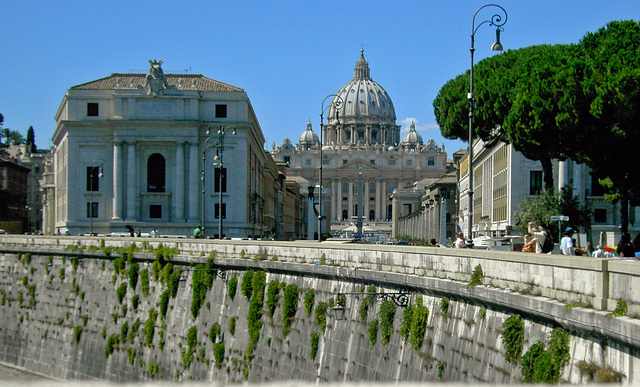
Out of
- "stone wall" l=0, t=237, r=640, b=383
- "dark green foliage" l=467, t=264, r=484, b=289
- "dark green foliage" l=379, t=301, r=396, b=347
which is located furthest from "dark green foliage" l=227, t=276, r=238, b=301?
"dark green foliage" l=467, t=264, r=484, b=289

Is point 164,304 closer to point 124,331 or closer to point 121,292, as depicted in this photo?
point 124,331

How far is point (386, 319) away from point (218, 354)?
29.3ft

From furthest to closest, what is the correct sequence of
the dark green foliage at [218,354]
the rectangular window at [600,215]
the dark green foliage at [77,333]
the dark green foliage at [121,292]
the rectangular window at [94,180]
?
the rectangular window at [94,180] < the rectangular window at [600,215] < the dark green foliage at [77,333] < the dark green foliage at [121,292] < the dark green foliage at [218,354]

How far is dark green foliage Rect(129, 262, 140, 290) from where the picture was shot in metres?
36.1

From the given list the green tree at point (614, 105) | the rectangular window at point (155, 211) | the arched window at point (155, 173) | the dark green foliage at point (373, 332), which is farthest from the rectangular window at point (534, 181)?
the dark green foliage at point (373, 332)

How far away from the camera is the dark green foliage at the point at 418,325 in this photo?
19.9m

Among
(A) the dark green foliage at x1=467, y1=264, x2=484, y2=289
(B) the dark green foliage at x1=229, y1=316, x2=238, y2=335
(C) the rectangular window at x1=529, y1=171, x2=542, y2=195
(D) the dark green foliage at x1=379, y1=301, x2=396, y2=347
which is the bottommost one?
(B) the dark green foliage at x1=229, y1=316, x2=238, y2=335

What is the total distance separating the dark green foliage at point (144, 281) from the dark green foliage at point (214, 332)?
18.7 ft

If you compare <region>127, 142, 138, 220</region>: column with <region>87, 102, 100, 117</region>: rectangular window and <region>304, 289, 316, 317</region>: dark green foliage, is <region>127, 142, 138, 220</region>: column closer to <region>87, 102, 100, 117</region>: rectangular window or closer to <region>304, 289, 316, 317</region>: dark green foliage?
<region>87, 102, 100, 117</region>: rectangular window

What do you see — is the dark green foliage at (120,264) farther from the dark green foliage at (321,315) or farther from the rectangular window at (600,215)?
the rectangular window at (600,215)

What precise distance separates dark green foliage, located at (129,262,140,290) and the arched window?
4040cm

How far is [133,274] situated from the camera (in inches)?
1427

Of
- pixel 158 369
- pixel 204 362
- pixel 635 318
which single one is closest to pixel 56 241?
pixel 158 369

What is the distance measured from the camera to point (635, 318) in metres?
12.3
